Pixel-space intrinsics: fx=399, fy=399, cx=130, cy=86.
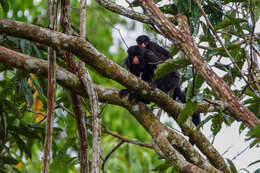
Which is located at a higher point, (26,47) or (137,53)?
(137,53)

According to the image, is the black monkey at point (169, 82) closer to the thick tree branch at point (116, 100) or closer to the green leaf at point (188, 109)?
the thick tree branch at point (116, 100)

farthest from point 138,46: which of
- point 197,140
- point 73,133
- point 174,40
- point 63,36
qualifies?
point 174,40

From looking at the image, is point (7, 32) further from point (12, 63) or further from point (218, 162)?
point (218, 162)

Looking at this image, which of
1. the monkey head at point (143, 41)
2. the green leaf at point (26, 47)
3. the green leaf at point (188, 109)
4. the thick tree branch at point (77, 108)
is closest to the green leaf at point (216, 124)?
the green leaf at point (188, 109)

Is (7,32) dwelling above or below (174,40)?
above

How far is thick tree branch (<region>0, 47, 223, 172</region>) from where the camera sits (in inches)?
102

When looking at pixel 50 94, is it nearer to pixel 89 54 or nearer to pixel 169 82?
pixel 89 54

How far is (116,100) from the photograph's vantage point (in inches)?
116

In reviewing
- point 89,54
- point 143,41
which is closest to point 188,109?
point 89,54

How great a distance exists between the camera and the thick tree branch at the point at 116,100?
2.60 meters

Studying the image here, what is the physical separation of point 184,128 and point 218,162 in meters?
0.36

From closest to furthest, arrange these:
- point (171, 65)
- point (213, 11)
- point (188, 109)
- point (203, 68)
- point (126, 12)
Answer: point (203, 68), point (188, 109), point (171, 65), point (126, 12), point (213, 11)

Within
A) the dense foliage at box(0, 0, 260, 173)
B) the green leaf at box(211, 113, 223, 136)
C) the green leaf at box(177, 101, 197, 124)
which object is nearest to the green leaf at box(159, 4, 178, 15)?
the dense foliage at box(0, 0, 260, 173)

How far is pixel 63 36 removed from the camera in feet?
8.15
